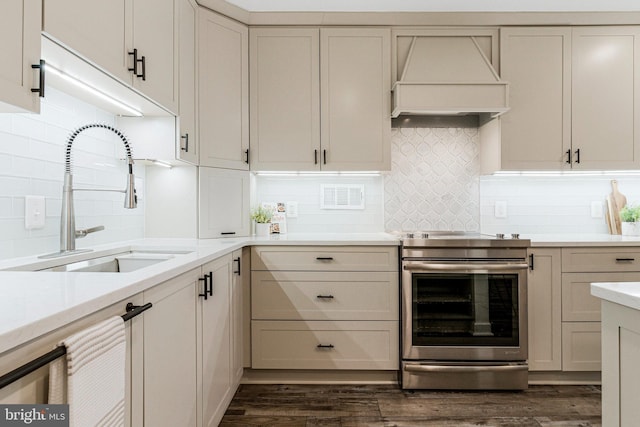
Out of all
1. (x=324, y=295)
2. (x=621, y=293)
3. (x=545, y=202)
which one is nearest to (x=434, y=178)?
(x=545, y=202)

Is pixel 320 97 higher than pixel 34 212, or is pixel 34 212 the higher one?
pixel 320 97

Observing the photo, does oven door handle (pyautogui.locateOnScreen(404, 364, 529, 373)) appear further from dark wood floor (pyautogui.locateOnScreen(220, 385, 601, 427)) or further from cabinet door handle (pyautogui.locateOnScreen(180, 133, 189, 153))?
cabinet door handle (pyautogui.locateOnScreen(180, 133, 189, 153))

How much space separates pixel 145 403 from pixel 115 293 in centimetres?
42

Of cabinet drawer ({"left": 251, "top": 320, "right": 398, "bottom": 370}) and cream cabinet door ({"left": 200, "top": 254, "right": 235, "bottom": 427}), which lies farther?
cabinet drawer ({"left": 251, "top": 320, "right": 398, "bottom": 370})

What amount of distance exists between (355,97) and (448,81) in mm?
646

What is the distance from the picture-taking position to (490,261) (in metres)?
2.40

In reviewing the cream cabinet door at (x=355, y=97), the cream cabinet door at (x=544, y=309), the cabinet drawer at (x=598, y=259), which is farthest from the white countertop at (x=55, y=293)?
the cabinet drawer at (x=598, y=259)

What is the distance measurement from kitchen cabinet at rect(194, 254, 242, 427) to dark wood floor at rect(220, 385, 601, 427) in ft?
0.69

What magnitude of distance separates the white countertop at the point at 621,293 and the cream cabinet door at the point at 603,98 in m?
2.05

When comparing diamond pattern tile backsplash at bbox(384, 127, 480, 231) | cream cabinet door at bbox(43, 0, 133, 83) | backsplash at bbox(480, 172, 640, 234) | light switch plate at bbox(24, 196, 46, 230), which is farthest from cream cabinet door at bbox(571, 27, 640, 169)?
light switch plate at bbox(24, 196, 46, 230)

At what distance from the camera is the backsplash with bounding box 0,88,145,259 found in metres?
1.45

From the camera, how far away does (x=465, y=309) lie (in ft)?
7.88

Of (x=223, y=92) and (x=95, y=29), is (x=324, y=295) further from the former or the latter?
(x=95, y=29)

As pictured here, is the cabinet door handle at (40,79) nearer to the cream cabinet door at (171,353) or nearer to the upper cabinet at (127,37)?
the upper cabinet at (127,37)
